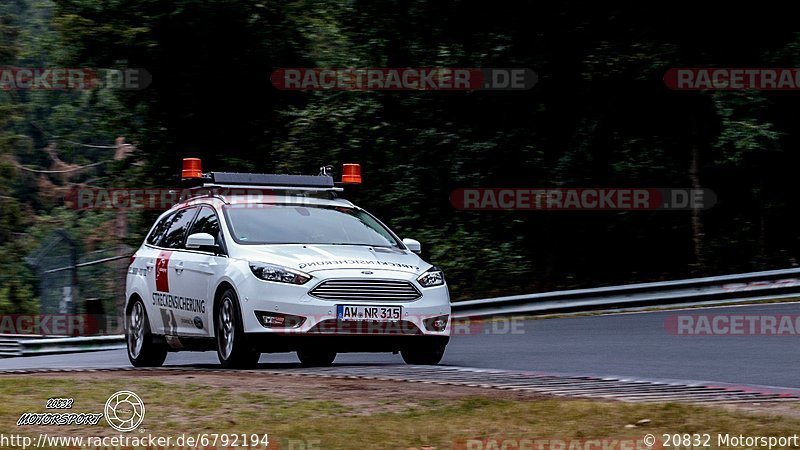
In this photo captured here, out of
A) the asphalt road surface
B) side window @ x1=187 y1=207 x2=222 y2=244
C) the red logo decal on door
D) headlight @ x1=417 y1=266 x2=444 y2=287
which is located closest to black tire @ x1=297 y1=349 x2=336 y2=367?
the asphalt road surface

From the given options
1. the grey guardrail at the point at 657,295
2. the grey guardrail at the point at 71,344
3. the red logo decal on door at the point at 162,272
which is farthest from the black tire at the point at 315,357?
the grey guardrail at the point at 71,344

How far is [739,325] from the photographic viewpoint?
17.2 meters

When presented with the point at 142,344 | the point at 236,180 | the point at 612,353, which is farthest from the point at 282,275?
the point at 612,353

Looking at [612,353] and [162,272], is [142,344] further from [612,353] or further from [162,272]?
[612,353]

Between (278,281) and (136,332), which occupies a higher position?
(278,281)

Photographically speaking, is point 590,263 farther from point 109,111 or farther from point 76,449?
point 76,449

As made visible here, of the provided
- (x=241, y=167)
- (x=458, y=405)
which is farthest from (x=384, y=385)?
(x=241, y=167)

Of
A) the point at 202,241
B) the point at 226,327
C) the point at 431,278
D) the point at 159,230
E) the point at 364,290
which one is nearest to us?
the point at 364,290

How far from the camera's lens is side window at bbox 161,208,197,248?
46.8 feet

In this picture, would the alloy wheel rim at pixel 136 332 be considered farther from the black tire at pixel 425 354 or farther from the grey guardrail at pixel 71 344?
the grey guardrail at pixel 71 344

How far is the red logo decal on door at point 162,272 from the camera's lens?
46.0ft

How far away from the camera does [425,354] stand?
13094 millimetres

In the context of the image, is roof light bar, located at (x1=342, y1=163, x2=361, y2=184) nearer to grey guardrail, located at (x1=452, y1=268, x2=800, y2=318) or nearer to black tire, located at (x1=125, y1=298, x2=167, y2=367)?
black tire, located at (x1=125, y1=298, x2=167, y2=367)

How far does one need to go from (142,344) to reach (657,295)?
8602 millimetres
